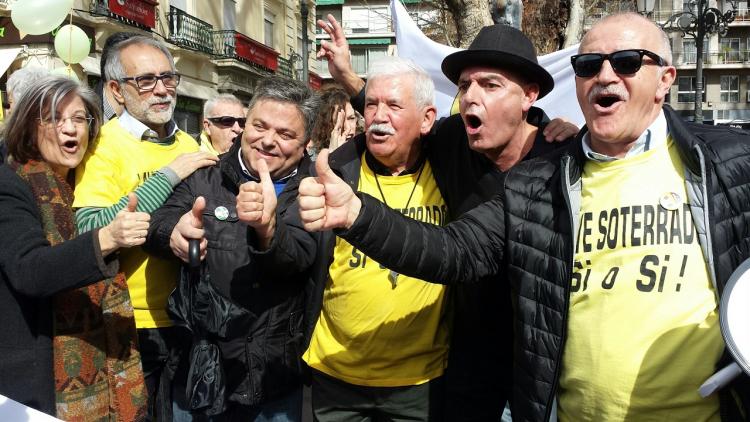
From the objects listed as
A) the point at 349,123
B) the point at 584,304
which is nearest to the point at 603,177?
the point at 584,304

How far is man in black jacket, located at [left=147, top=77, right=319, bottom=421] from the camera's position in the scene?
251cm

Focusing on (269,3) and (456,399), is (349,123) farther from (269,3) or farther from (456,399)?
(269,3)

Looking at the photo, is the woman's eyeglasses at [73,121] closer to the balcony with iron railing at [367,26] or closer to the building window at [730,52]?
the balcony with iron railing at [367,26]

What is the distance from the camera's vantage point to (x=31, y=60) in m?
12.9

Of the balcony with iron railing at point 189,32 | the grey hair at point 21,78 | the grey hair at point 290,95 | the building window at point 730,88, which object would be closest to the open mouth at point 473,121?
the grey hair at point 290,95

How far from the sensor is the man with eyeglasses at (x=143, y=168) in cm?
266

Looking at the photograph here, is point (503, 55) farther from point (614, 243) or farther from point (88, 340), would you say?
point (88, 340)

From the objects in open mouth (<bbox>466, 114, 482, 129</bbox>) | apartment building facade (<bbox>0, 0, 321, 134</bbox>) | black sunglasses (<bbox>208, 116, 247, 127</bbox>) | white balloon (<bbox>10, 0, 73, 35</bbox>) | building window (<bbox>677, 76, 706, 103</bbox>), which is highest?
building window (<bbox>677, 76, 706, 103</bbox>)

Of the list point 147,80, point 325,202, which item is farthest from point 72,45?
point 325,202

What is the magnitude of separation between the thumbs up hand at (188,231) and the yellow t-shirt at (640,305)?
1.36 m

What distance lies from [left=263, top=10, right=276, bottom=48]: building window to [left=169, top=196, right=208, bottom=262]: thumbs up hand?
2214cm

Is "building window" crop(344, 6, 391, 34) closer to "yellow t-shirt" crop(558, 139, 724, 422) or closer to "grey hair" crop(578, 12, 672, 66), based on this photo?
"grey hair" crop(578, 12, 672, 66)

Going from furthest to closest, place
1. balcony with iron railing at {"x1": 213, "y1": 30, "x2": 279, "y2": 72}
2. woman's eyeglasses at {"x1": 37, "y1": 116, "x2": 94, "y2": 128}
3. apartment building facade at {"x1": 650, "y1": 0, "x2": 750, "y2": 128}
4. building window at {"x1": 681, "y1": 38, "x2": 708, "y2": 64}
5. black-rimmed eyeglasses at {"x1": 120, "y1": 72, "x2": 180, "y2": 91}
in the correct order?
1. building window at {"x1": 681, "y1": 38, "x2": 708, "y2": 64}
2. apartment building facade at {"x1": 650, "y1": 0, "x2": 750, "y2": 128}
3. balcony with iron railing at {"x1": 213, "y1": 30, "x2": 279, "y2": 72}
4. black-rimmed eyeglasses at {"x1": 120, "y1": 72, "x2": 180, "y2": 91}
5. woman's eyeglasses at {"x1": 37, "y1": 116, "x2": 94, "y2": 128}

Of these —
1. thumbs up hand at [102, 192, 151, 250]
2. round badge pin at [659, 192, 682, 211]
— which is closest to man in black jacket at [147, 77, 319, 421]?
thumbs up hand at [102, 192, 151, 250]
